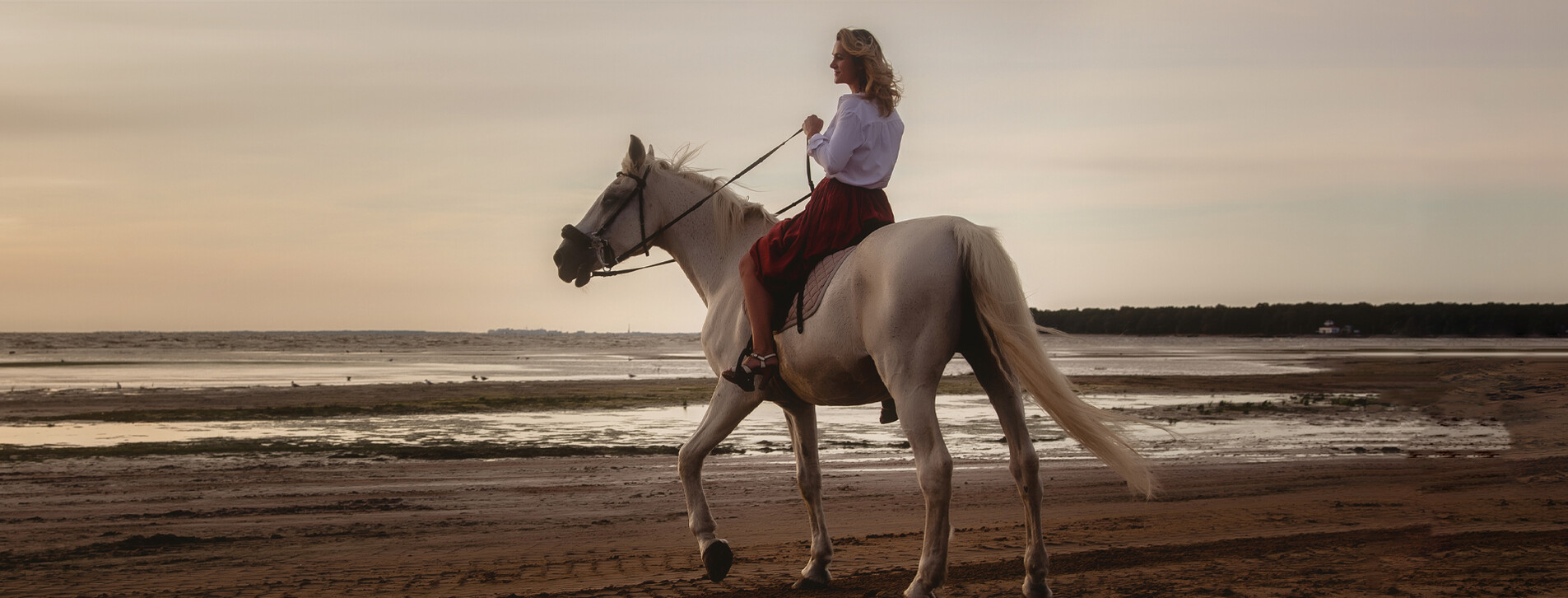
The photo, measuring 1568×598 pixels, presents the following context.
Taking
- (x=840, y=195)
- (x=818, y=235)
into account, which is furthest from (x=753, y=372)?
(x=840, y=195)

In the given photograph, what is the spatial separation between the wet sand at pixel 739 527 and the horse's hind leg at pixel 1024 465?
1.21 ft

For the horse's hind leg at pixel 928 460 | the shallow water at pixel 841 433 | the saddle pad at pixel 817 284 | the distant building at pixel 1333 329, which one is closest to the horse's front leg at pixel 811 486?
the saddle pad at pixel 817 284

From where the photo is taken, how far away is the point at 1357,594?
16.7ft

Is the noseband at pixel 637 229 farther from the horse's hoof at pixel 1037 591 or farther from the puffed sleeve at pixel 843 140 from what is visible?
the horse's hoof at pixel 1037 591

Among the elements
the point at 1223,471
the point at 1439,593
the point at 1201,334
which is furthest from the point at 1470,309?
the point at 1439,593

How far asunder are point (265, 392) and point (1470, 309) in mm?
96401

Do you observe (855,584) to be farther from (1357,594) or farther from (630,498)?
(630,498)

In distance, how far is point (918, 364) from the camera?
4.77 m

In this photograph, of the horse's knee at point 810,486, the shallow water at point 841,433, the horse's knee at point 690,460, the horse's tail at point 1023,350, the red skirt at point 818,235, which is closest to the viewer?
the horse's tail at point 1023,350

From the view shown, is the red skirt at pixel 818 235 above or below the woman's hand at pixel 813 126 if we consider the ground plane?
below

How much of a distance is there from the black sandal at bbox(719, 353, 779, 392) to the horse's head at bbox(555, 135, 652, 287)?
4.74 feet

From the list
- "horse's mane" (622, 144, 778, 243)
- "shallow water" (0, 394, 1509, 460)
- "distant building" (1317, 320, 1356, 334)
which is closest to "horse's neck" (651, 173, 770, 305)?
"horse's mane" (622, 144, 778, 243)

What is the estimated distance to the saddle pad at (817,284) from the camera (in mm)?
5223

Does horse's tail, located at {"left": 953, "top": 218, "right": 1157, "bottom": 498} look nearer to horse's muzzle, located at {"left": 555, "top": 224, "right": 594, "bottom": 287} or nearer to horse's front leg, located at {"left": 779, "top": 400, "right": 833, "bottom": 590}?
horse's front leg, located at {"left": 779, "top": 400, "right": 833, "bottom": 590}
